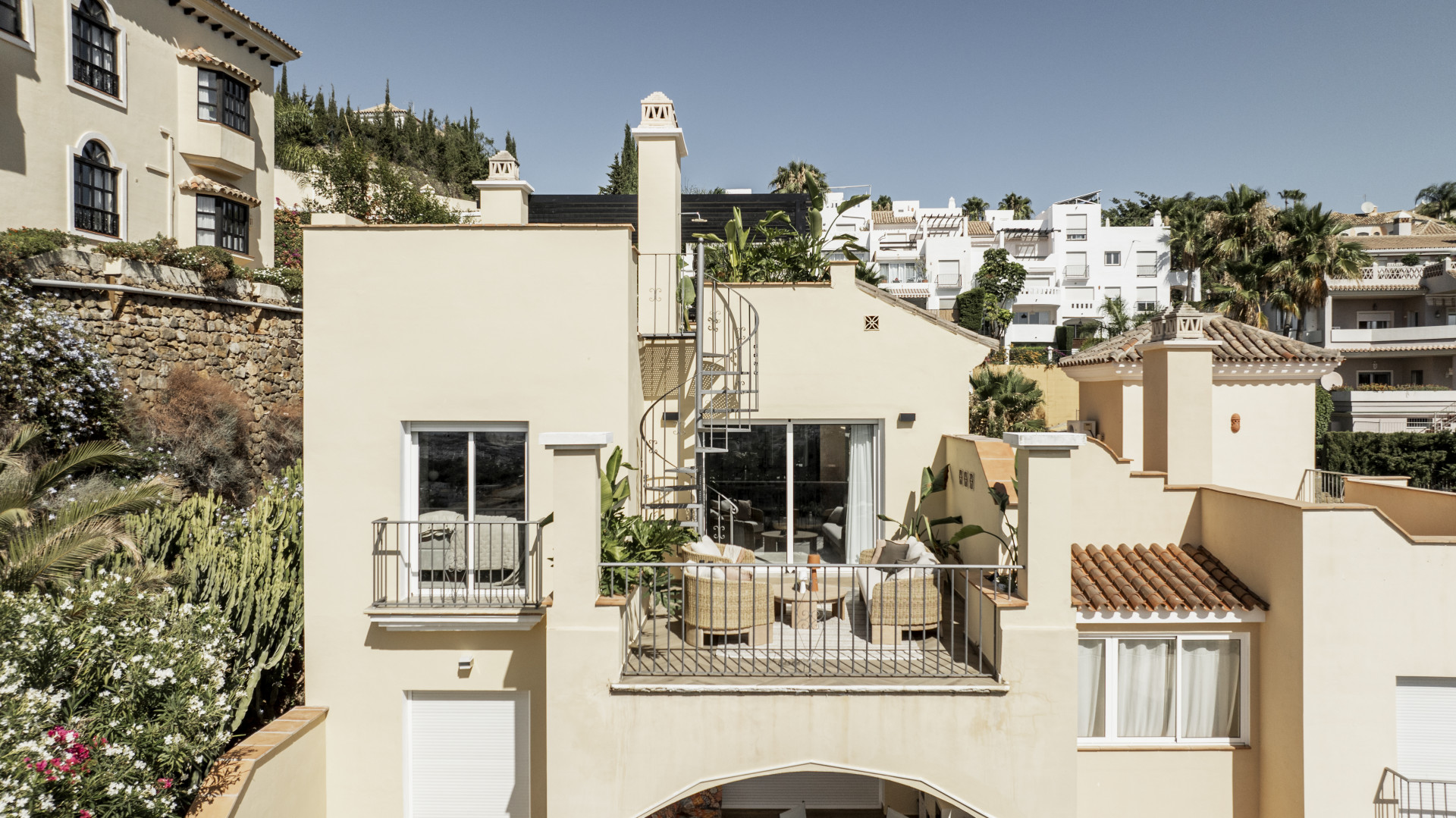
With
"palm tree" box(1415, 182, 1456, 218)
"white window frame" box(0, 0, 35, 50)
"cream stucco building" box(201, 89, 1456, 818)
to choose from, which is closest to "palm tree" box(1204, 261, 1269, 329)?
"cream stucco building" box(201, 89, 1456, 818)

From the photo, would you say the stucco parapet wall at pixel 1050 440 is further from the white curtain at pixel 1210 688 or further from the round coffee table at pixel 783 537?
the round coffee table at pixel 783 537

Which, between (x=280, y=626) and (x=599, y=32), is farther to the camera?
(x=599, y=32)

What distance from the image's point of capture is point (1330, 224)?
2781 centimetres

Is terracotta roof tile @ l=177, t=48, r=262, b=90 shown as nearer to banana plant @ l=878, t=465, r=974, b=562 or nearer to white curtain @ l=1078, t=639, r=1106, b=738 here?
banana plant @ l=878, t=465, r=974, b=562

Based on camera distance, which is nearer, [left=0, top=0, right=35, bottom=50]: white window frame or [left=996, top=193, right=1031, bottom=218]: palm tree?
[left=0, top=0, right=35, bottom=50]: white window frame

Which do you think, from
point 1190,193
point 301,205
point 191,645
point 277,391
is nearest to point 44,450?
point 277,391

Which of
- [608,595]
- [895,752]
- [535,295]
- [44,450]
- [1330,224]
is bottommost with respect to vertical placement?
[895,752]

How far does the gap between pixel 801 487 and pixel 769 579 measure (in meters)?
3.28

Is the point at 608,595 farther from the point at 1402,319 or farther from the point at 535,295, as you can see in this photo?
the point at 1402,319

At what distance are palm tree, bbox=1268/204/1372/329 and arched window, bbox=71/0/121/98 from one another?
124 ft

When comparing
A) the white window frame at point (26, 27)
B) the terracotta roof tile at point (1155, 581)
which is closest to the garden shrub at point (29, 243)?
the white window frame at point (26, 27)

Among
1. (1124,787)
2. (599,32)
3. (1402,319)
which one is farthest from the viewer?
(1402,319)

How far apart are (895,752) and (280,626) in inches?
284

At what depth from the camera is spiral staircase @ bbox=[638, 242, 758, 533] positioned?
30.3 feet
